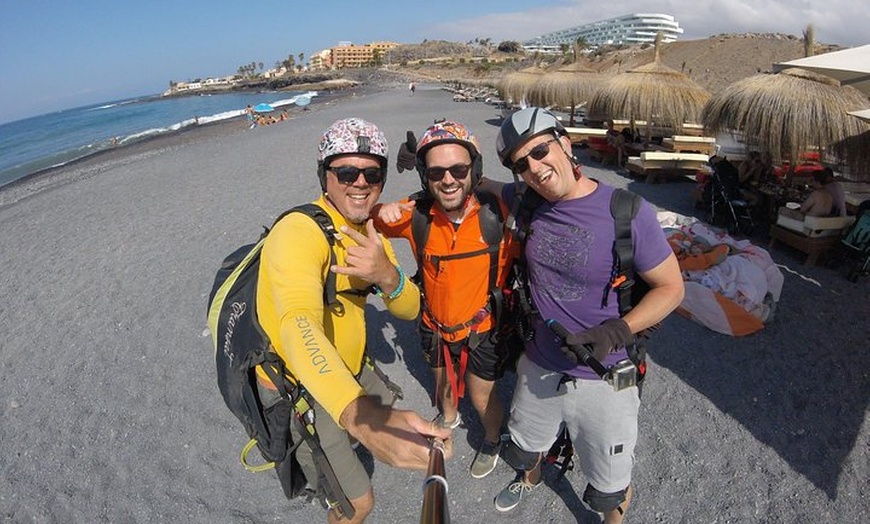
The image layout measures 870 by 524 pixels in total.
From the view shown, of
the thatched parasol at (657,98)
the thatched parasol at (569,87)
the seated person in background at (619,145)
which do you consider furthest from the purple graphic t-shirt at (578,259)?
the thatched parasol at (569,87)

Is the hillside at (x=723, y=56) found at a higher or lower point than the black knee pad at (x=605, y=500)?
higher

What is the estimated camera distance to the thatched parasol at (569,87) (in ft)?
59.4

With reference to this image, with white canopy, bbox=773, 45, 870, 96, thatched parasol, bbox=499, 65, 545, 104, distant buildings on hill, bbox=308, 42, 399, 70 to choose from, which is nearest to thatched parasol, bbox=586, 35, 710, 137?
white canopy, bbox=773, 45, 870, 96

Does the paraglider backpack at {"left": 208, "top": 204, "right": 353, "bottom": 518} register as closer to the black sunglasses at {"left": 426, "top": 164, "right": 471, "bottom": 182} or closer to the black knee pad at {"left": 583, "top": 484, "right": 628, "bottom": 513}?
the black sunglasses at {"left": 426, "top": 164, "right": 471, "bottom": 182}

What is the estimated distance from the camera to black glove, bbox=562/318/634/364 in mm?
1856

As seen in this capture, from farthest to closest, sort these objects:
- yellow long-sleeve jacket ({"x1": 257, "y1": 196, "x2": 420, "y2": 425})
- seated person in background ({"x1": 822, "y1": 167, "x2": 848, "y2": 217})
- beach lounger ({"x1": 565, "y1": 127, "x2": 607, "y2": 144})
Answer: beach lounger ({"x1": 565, "y1": 127, "x2": 607, "y2": 144})
seated person in background ({"x1": 822, "y1": 167, "x2": 848, "y2": 217})
yellow long-sleeve jacket ({"x1": 257, "y1": 196, "x2": 420, "y2": 425})

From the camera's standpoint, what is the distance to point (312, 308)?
1696mm

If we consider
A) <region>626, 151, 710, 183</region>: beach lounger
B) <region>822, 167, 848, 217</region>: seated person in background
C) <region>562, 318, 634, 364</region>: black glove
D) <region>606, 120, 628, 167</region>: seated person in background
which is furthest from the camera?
<region>606, 120, 628, 167</region>: seated person in background

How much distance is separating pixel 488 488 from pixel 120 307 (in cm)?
582

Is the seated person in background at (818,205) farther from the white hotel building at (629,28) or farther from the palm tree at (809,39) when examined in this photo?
the white hotel building at (629,28)

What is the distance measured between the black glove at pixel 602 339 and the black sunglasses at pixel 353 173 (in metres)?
1.21

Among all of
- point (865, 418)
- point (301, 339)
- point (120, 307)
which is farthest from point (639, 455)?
point (120, 307)

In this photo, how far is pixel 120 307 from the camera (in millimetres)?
6051

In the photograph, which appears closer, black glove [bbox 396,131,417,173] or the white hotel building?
black glove [bbox 396,131,417,173]
